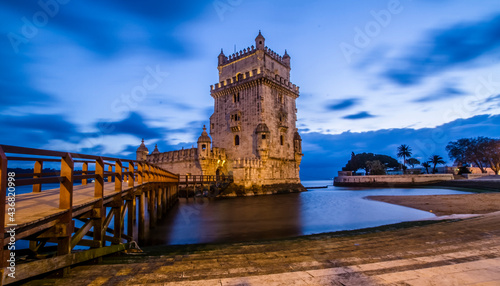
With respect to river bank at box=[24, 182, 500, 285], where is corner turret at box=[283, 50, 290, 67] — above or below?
above

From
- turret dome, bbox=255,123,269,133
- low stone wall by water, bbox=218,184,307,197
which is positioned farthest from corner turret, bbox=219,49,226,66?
low stone wall by water, bbox=218,184,307,197

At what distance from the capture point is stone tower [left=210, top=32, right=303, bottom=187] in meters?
33.1

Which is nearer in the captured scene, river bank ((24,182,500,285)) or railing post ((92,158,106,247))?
river bank ((24,182,500,285))

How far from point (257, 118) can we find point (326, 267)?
30.1 m

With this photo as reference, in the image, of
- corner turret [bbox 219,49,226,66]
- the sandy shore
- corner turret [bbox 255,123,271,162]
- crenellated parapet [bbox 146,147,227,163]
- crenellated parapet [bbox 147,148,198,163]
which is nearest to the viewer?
the sandy shore

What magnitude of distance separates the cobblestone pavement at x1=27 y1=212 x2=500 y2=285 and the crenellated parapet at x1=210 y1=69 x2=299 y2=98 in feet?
99.1

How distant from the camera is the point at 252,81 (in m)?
34.5

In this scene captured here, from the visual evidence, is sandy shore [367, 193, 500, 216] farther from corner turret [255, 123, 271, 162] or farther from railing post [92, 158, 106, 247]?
railing post [92, 158, 106, 247]

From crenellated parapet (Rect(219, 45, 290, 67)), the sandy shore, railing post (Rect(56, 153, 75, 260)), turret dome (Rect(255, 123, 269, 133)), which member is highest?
crenellated parapet (Rect(219, 45, 290, 67))

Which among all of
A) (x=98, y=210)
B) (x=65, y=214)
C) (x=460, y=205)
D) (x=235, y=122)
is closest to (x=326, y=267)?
(x=65, y=214)

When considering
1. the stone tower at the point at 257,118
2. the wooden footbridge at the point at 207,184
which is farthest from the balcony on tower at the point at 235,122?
the wooden footbridge at the point at 207,184

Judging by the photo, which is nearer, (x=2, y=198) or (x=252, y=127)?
(x=2, y=198)

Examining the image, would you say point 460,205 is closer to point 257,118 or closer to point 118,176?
point 118,176

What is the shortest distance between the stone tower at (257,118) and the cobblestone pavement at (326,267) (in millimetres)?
26206
